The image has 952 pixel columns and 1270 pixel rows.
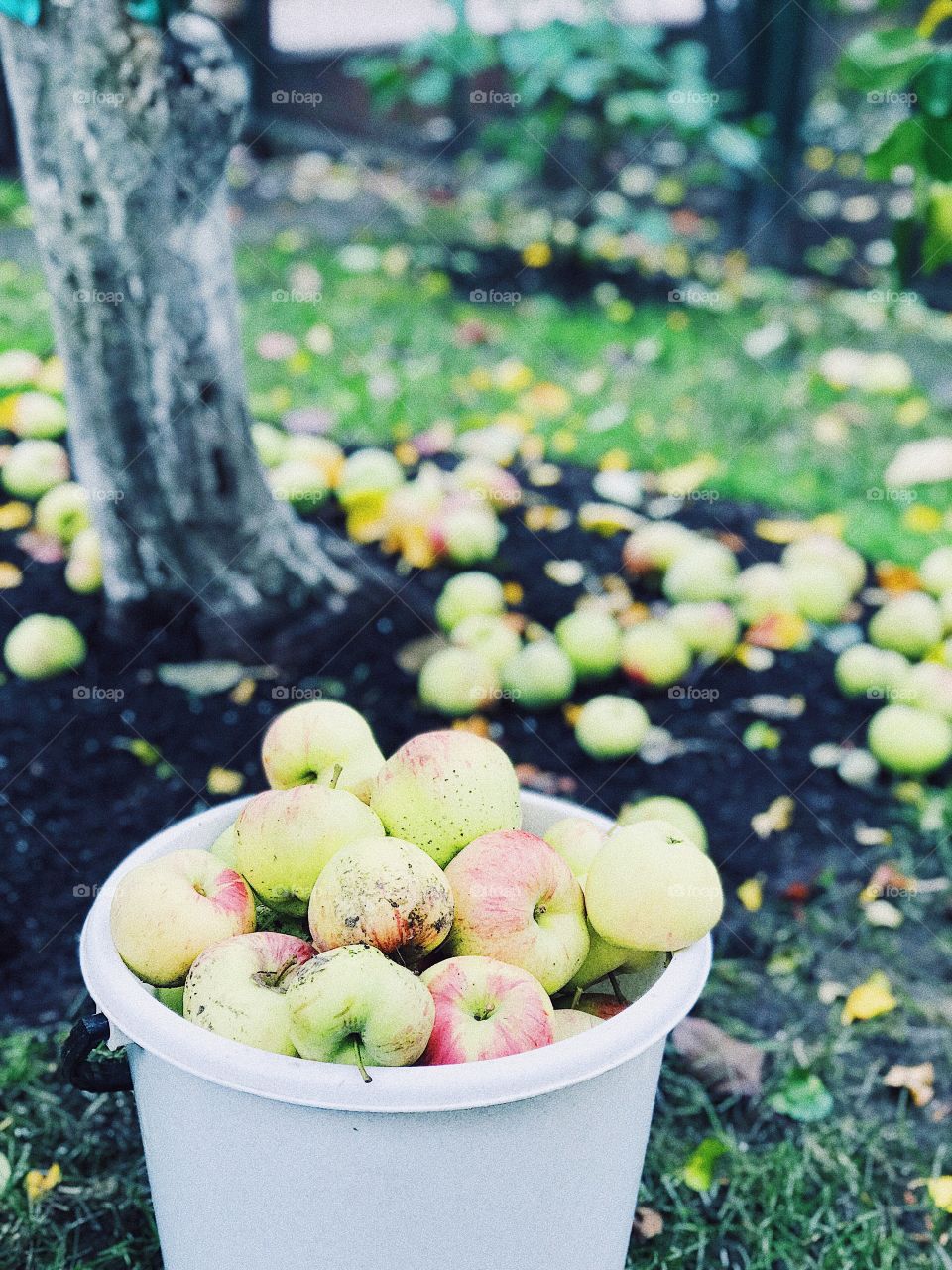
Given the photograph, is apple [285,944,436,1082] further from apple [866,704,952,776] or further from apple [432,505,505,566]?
apple [432,505,505,566]

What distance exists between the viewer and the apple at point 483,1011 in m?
1.24

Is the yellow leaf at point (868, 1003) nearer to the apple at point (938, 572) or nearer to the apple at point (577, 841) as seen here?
the apple at point (577, 841)

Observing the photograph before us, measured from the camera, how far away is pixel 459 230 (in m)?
6.38

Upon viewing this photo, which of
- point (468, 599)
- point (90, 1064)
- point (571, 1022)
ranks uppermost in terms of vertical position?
point (571, 1022)

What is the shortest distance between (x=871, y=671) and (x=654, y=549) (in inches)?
26.2

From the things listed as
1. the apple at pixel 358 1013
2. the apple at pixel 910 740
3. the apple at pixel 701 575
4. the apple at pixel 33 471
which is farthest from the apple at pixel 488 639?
the apple at pixel 358 1013

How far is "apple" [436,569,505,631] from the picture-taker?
115 inches

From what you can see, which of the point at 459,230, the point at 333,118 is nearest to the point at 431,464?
the point at 459,230

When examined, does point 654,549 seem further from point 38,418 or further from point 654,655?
point 38,418

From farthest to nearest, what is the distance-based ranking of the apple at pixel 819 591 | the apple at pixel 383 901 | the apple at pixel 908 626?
1. the apple at pixel 819 591
2. the apple at pixel 908 626
3. the apple at pixel 383 901

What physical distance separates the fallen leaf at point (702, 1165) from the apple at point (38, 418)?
8.82ft

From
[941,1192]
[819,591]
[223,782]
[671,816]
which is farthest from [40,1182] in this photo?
[819,591]

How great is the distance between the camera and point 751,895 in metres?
2.47

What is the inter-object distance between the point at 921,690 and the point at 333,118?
632cm
